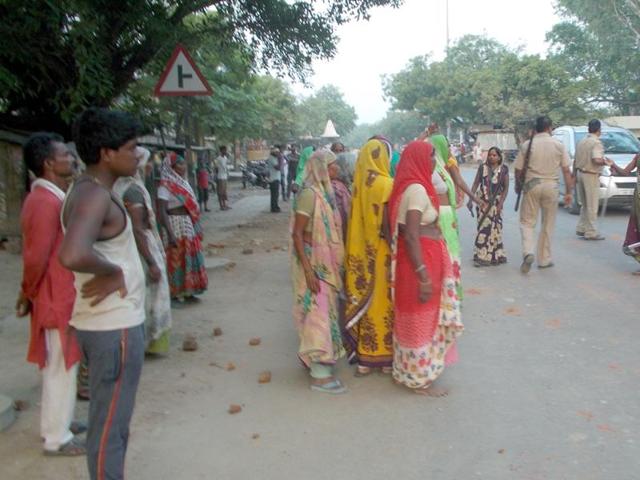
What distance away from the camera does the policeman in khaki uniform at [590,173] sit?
9.84 m

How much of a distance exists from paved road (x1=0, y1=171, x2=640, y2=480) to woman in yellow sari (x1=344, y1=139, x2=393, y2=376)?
251 millimetres

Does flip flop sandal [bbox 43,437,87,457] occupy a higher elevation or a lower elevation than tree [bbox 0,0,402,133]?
lower

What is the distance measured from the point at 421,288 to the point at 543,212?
4.64 m

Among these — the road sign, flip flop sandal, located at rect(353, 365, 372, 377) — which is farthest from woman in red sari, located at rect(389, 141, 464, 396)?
the road sign

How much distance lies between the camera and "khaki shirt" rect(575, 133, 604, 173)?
32.3 feet

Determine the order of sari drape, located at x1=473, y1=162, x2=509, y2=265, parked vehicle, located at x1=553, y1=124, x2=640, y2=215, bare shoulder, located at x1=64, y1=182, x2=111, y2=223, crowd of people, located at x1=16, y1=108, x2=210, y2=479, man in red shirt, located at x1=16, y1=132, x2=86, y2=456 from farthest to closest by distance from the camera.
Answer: parked vehicle, located at x1=553, y1=124, x2=640, y2=215 → sari drape, located at x1=473, y1=162, x2=509, y2=265 → man in red shirt, located at x1=16, y1=132, x2=86, y2=456 → crowd of people, located at x1=16, y1=108, x2=210, y2=479 → bare shoulder, located at x1=64, y1=182, x2=111, y2=223

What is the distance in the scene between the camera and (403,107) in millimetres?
55344

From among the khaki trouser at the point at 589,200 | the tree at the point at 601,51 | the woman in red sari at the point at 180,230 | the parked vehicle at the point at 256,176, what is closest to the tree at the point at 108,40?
the woman in red sari at the point at 180,230

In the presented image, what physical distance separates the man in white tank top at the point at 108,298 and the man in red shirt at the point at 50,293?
0.87 meters

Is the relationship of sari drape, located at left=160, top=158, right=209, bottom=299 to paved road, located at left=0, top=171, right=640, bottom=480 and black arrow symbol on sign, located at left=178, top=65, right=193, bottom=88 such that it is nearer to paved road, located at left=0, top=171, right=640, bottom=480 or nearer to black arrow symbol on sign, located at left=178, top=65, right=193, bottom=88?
paved road, located at left=0, top=171, right=640, bottom=480

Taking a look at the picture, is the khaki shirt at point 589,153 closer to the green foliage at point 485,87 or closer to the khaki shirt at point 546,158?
the khaki shirt at point 546,158

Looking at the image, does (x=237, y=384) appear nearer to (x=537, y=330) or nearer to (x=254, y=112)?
(x=537, y=330)

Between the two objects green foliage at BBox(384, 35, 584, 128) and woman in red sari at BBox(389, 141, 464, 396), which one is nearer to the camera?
woman in red sari at BBox(389, 141, 464, 396)

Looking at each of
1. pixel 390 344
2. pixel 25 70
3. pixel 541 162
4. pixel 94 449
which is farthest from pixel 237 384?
pixel 25 70
